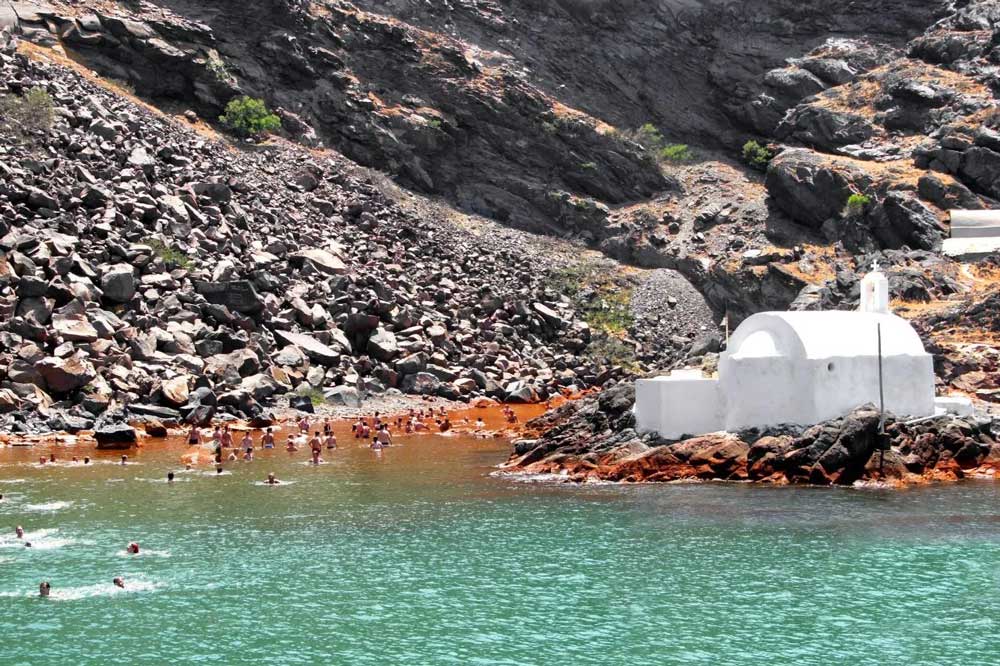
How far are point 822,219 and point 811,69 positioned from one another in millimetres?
23639

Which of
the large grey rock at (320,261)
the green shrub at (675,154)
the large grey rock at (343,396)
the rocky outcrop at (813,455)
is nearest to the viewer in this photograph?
the rocky outcrop at (813,455)

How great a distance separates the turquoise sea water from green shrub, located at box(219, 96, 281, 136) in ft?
170

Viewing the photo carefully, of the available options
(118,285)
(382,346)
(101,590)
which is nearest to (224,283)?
(118,285)

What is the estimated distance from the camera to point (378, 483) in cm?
3956

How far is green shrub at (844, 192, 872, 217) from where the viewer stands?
277 ft

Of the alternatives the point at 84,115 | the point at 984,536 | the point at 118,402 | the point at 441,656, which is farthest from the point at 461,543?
the point at 84,115

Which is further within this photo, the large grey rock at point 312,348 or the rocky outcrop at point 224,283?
the large grey rock at point 312,348

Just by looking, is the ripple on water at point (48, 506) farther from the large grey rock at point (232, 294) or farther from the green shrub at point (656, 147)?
the green shrub at point (656, 147)

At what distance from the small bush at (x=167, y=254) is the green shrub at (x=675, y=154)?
54.4m

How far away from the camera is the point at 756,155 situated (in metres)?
104

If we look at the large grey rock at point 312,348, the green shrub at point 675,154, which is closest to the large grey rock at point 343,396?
the large grey rock at point 312,348

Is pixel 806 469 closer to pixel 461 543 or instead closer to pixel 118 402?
pixel 461 543

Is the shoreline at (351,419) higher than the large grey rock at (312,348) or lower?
lower

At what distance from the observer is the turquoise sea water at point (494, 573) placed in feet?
67.9
